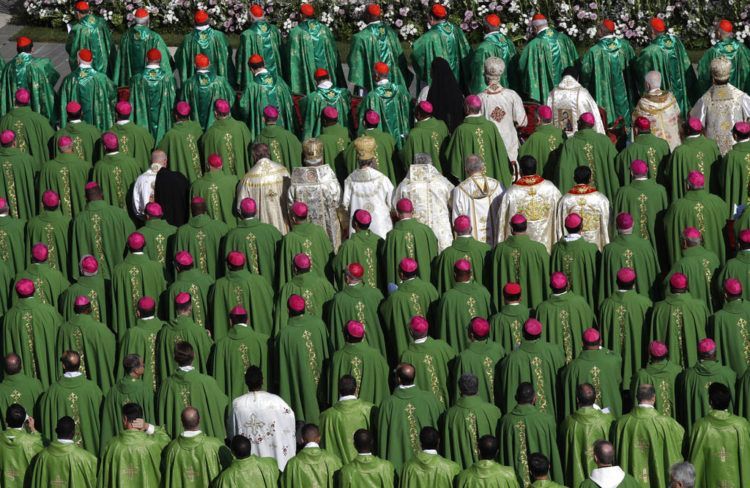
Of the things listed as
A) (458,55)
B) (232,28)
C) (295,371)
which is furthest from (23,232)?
(232,28)

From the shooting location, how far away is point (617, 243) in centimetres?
2444

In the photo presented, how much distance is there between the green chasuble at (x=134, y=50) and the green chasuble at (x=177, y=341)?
6.92 metres

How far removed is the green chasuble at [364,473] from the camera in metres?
20.6

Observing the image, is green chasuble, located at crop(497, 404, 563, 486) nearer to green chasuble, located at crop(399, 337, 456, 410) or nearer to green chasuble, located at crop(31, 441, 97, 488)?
green chasuble, located at crop(399, 337, 456, 410)

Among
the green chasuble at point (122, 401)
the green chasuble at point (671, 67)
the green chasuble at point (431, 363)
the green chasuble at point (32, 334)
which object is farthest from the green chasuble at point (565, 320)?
the green chasuble at point (671, 67)

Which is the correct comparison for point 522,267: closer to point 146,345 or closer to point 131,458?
point 146,345

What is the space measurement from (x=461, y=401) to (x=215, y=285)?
150 inches

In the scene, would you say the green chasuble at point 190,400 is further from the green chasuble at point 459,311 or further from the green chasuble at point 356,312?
the green chasuble at point 459,311

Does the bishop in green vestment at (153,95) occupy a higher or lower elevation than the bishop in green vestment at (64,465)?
higher

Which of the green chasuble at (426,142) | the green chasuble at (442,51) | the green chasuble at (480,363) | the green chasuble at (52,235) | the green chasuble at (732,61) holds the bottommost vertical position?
the green chasuble at (480,363)

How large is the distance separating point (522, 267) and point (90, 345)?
4591mm

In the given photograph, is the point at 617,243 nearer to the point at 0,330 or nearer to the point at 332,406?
the point at 332,406

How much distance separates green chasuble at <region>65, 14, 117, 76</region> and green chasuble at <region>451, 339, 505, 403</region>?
919 centimetres

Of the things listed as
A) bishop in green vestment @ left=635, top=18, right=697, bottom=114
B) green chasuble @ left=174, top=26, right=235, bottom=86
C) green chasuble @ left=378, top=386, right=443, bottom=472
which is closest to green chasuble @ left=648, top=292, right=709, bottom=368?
green chasuble @ left=378, top=386, right=443, bottom=472
